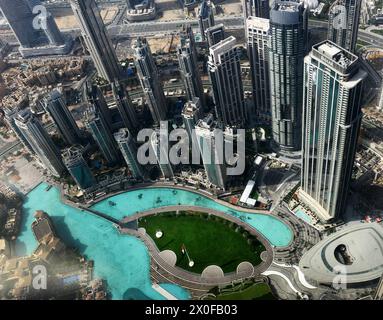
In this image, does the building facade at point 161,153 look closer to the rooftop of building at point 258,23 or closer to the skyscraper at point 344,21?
the rooftop of building at point 258,23

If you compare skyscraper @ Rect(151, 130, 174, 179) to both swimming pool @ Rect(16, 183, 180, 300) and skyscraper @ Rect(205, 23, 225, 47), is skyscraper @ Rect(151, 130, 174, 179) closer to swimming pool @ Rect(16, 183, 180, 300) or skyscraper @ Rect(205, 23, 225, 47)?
swimming pool @ Rect(16, 183, 180, 300)

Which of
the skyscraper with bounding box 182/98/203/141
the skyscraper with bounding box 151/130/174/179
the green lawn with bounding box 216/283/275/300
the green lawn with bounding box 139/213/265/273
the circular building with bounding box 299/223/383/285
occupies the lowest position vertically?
the green lawn with bounding box 216/283/275/300

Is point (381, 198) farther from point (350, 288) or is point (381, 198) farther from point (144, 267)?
point (144, 267)

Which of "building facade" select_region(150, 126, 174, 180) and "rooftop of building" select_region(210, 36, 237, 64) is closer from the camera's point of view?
"rooftop of building" select_region(210, 36, 237, 64)

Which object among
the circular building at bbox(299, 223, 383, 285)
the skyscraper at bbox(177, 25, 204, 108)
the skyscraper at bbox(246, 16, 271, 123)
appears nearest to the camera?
the circular building at bbox(299, 223, 383, 285)

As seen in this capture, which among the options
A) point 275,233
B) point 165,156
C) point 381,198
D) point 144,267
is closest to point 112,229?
point 144,267

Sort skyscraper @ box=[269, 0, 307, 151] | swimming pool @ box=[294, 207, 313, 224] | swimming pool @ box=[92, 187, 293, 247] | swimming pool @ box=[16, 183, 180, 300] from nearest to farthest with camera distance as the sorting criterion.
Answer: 1. skyscraper @ box=[269, 0, 307, 151]
2. swimming pool @ box=[16, 183, 180, 300]
3. swimming pool @ box=[294, 207, 313, 224]
4. swimming pool @ box=[92, 187, 293, 247]

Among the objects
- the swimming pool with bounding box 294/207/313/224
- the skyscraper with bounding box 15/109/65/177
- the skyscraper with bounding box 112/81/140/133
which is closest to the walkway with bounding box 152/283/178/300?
the swimming pool with bounding box 294/207/313/224

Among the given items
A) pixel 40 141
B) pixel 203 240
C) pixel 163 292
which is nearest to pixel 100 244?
pixel 163 292
